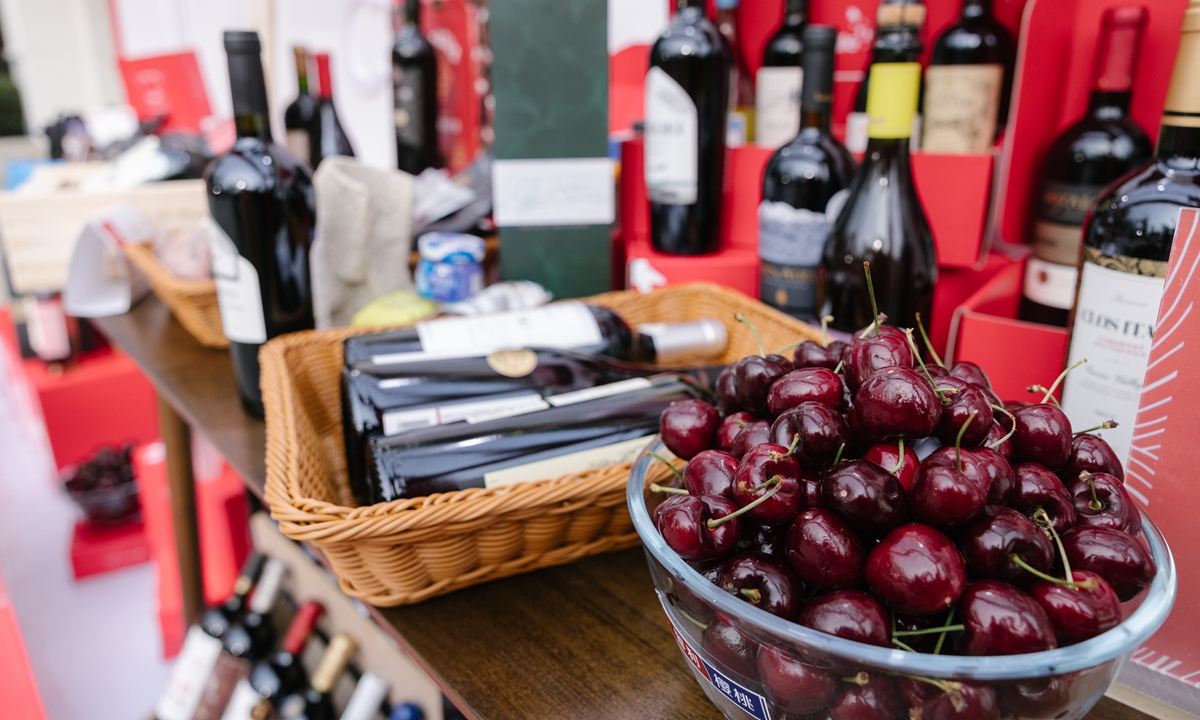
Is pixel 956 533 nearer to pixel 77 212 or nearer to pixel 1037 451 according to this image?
Answer: pixel 1037 451

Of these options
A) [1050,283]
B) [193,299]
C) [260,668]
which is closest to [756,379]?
[1050,283]

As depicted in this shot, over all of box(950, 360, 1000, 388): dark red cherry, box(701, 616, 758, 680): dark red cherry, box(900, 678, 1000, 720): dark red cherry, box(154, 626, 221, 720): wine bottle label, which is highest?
box(950, 360, 1000, 388): dark red cherry

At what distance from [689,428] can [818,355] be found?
0.10m

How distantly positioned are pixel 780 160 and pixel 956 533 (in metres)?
0.61

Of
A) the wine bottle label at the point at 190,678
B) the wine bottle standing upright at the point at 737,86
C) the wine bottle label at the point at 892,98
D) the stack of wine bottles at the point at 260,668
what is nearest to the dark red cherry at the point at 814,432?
the wine bottle label at the point at 892,98

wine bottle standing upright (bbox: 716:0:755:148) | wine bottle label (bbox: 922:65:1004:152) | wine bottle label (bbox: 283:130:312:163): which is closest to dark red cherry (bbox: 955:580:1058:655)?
wine bottle label (bbox: 922:65:1004:152)

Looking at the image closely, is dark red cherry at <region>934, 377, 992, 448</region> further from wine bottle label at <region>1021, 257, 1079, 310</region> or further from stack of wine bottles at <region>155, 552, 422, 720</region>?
stack of wine bottles at <region>155, 552, 422, 720</region>

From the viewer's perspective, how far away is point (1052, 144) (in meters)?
0.85

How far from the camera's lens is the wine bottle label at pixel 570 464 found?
586mm

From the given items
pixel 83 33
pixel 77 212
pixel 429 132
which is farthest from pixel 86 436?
pixel 83 33

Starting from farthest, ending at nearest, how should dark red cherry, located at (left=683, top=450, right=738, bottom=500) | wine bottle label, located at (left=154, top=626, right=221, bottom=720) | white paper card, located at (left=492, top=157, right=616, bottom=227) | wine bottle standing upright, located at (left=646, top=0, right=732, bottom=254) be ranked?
wine bottle label, located at (left=154, top=626, right=221, bottom=720) → white paper card, located at (left=492, top=157, right=616, bottom=227) → wine bottle standing upright, located at (left=646, top=0, right=732, bottom=254) → dark red cherry, located at (left=683, top=450, right=738, bottom=500)

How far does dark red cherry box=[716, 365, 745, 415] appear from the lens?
0.51m

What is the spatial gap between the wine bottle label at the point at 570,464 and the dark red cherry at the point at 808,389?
187 millimetres

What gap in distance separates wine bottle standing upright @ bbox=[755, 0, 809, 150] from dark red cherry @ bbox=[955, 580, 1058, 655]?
0.79m
